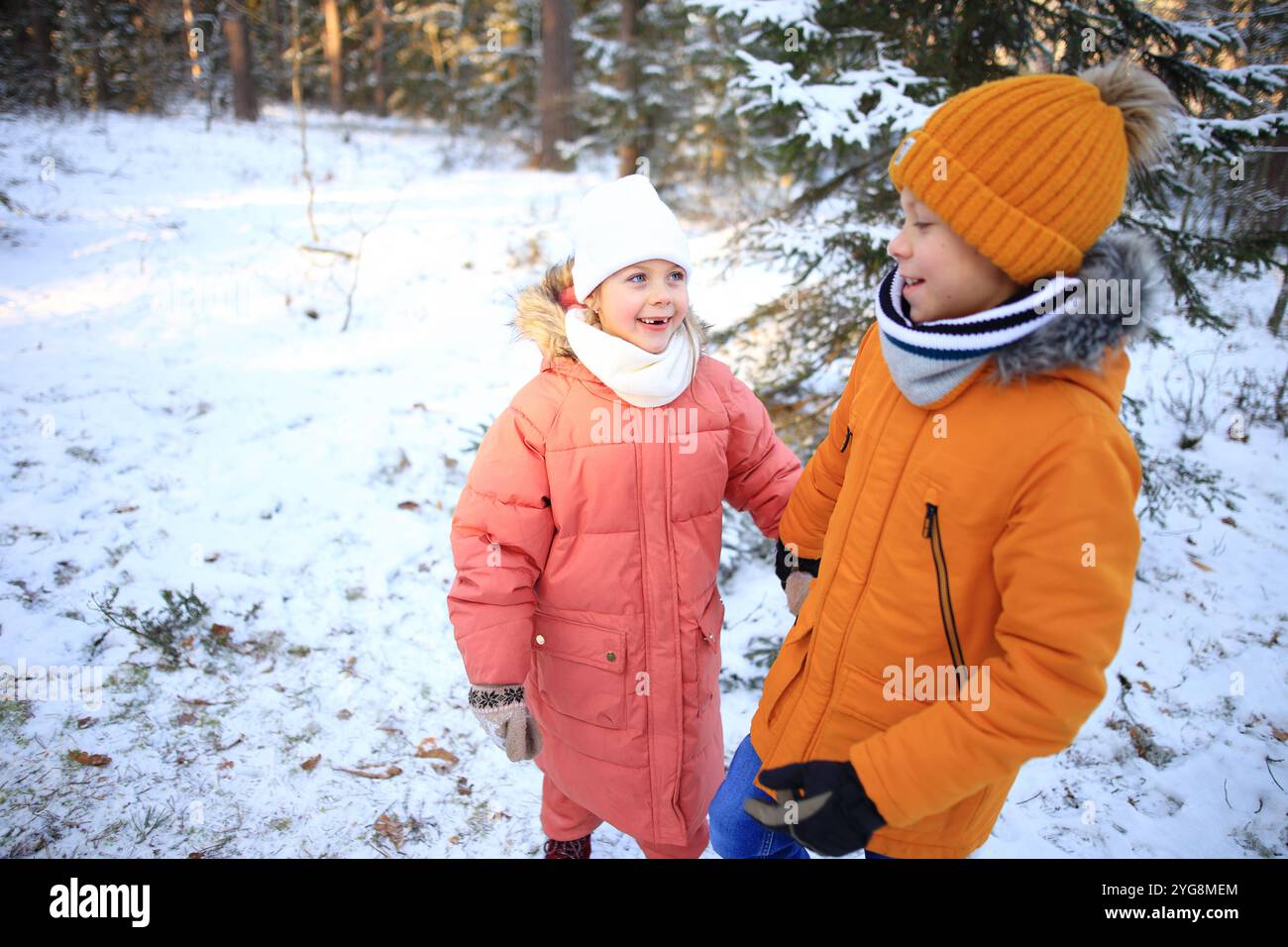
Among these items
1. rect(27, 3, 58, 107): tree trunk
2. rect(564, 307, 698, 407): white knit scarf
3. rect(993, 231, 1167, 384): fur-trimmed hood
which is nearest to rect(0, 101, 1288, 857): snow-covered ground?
rect(564, 307, 698, 407): white knit scarf

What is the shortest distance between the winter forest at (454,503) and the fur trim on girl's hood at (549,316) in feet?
0.30

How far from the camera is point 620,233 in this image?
2.06m

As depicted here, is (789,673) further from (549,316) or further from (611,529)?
(549,316)

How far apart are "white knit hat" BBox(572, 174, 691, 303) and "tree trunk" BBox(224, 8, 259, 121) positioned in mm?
21620

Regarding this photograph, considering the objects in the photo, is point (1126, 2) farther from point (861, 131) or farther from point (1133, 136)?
point (1133, 136)

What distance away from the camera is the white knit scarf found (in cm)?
199

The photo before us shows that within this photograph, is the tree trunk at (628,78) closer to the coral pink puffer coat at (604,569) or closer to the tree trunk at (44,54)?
the coral pink puffer coat at (604,569)

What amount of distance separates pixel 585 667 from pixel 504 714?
29cm

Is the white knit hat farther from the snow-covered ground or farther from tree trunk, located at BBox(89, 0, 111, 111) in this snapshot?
tree trunk, located at BBox(89, 0, 111, 111)

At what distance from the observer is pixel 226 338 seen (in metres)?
6.82

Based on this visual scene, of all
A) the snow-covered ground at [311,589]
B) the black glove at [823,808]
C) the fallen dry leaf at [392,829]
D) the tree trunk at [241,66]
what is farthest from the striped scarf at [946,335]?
the tree trunk at [241,66]

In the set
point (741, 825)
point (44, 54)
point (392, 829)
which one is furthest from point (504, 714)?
point (44, 54)
